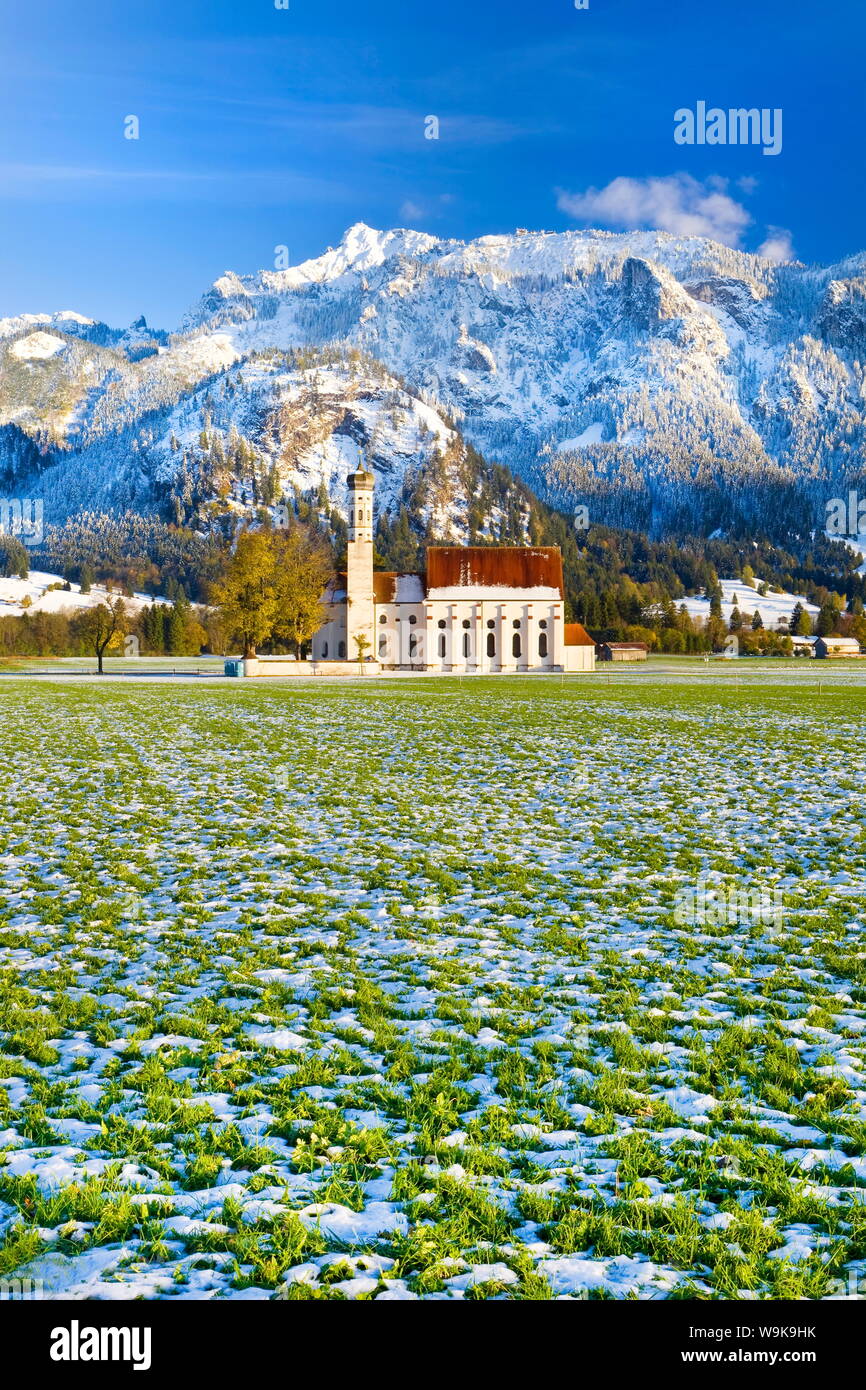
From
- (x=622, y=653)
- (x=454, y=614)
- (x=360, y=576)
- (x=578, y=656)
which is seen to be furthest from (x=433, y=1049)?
(x=622, y=653)

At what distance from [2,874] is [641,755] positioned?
1577cm

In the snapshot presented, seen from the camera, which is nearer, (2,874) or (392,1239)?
(392,1239)

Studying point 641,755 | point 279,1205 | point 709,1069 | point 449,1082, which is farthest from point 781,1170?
point 641,755

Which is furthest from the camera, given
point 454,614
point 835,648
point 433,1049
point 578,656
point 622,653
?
point 835,648

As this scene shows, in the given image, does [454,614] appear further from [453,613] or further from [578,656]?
[578,656]

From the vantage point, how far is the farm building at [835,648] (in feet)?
595

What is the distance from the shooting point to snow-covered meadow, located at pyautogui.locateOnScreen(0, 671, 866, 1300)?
4.66 meters

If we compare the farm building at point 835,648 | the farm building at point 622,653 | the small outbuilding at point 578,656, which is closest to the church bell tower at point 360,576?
the small outbuilding at point 578,656

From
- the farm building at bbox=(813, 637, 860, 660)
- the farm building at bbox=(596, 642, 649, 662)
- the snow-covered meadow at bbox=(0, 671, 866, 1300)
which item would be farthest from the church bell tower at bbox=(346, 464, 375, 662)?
the farm building at bbox=(813, 637, 860, 660)

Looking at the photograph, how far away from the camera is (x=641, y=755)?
24.2 metres

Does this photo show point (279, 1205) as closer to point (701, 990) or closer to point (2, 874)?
point (701, 990)

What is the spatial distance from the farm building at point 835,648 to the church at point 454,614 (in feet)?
269

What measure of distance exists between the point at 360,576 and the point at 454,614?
12.4 metres

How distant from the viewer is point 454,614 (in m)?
116
